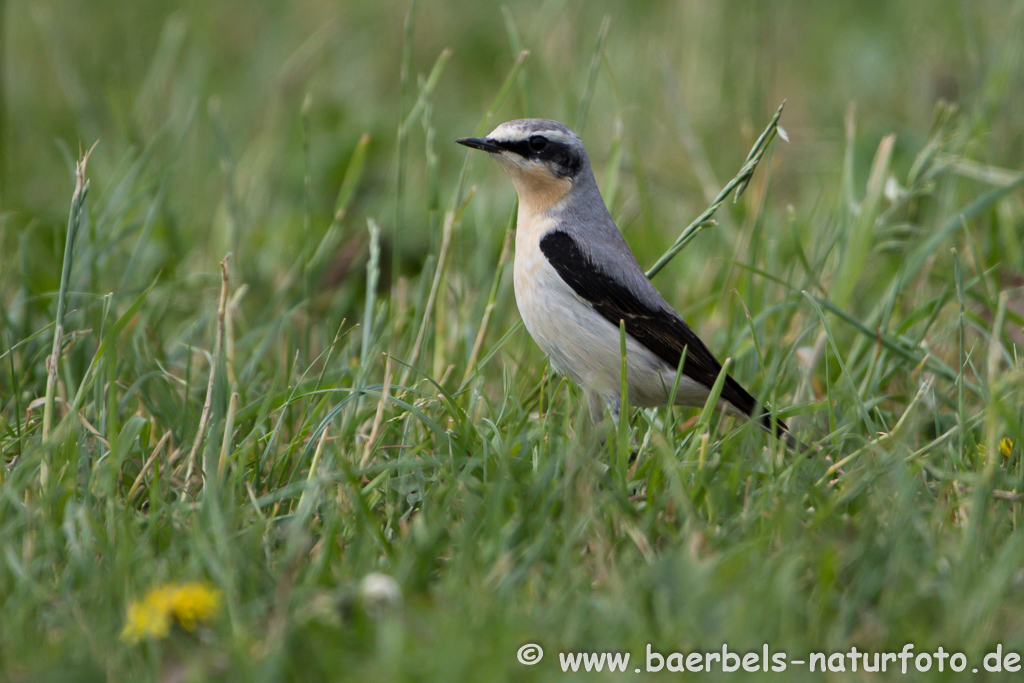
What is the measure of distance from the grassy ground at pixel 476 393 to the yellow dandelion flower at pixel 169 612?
10 mm

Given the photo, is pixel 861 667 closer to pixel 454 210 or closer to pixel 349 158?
Answer: pixel 454 210

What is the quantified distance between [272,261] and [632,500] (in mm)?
3251

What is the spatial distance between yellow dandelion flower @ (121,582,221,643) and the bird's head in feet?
8.50

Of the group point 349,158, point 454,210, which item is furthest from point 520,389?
point 349,158

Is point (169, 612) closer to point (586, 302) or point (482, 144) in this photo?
point (586, 302)

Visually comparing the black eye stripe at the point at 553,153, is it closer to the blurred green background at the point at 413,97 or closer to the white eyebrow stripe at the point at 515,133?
the white eyebrow stripe at the point at 515,133

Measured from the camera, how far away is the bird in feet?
13.3

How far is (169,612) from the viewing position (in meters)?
2.19

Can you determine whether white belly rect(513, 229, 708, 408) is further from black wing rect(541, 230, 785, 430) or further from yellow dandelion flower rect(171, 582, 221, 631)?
yellow dandelion flower rect(171, 582, 221, 631)

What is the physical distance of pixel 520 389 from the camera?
428cm

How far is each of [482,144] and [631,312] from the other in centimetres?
100

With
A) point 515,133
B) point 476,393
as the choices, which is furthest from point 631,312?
point 515,133

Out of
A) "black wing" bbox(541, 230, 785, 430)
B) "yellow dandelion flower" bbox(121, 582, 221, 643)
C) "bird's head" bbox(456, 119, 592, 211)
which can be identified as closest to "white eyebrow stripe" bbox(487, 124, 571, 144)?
"bird's head" bbox(456, 119, 592, 211)

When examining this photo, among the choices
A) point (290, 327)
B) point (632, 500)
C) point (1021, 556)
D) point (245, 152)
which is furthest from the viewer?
point (245, 152)
